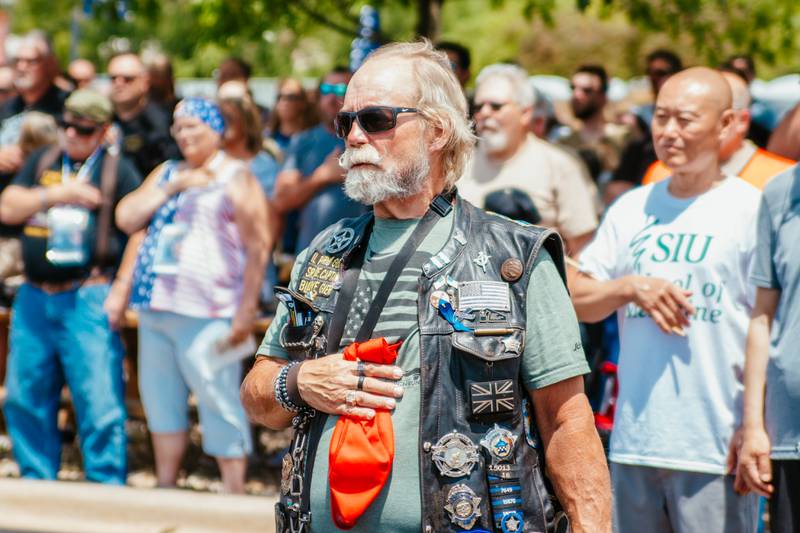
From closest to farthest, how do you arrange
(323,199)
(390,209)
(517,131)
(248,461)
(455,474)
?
(455,474) < (390,209) < (517,131) < (323,199) < (248,461)

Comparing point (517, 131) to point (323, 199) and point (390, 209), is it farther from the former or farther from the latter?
point (390, 209)

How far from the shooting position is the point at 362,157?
10.3 feet

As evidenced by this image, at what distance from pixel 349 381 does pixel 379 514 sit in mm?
332

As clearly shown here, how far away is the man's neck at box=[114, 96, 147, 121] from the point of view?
873cm

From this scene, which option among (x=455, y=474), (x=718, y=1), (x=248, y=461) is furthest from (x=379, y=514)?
(x=718, y=1)

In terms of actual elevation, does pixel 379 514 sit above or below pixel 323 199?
below

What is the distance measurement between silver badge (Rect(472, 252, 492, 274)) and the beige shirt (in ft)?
A: 8.68

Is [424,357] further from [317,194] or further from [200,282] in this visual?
[317,194]

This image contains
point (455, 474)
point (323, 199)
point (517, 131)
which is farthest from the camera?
point (323, 199)

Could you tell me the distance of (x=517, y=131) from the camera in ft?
19.6

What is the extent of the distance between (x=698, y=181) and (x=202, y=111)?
309 cm

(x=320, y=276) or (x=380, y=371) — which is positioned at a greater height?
(x=320, y=276)

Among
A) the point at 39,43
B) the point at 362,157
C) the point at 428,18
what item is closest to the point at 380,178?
the point at 362,157

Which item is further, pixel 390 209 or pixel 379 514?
pixel 390 209
